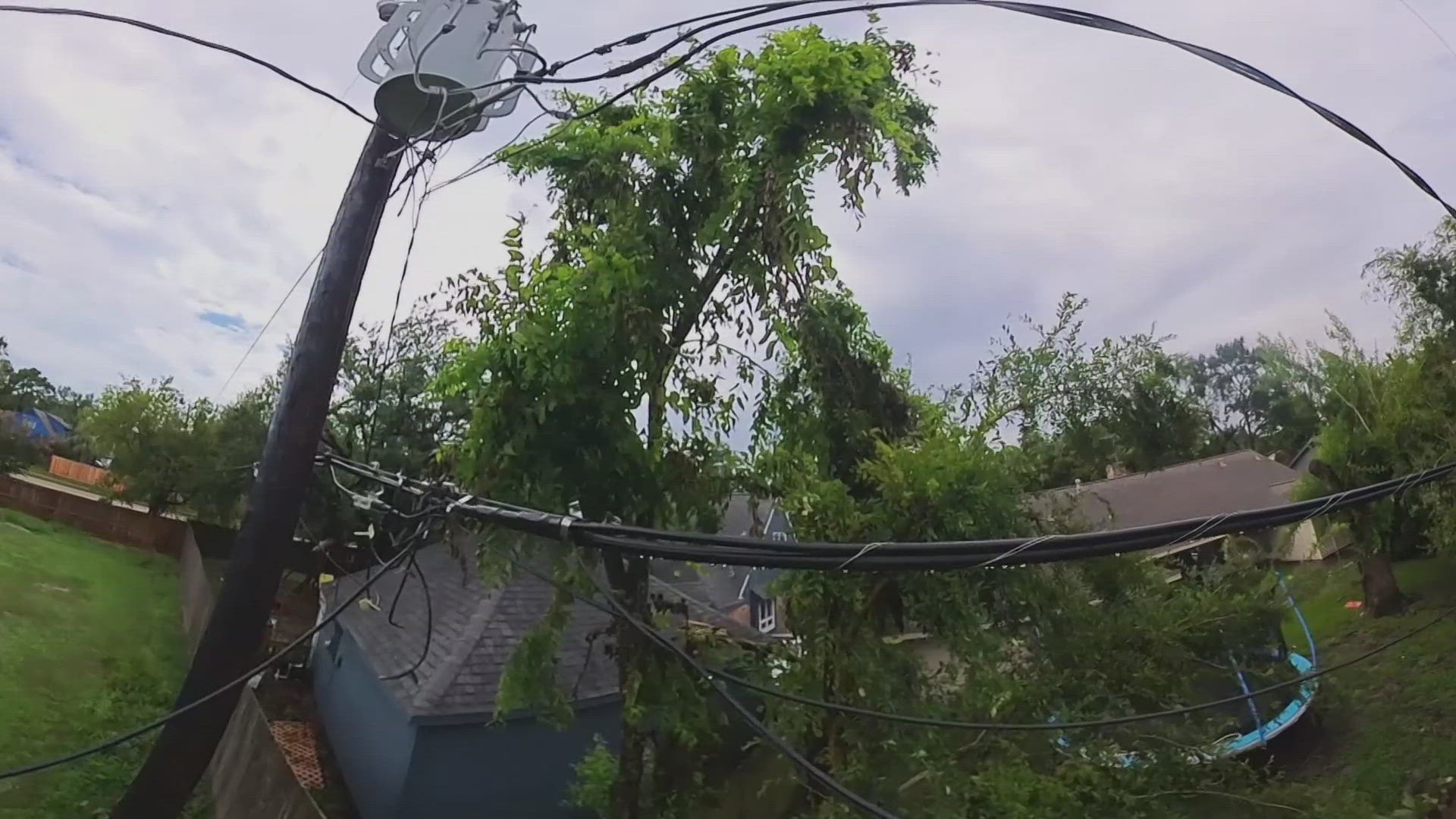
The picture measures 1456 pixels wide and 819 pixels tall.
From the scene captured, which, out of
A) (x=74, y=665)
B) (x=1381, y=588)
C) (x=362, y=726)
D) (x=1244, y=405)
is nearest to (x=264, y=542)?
(x=362, y=726)

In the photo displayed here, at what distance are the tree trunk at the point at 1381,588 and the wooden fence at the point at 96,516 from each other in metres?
22.5

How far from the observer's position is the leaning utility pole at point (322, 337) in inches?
138

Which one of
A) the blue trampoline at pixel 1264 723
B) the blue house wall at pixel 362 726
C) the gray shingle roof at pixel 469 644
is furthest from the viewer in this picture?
the blue house wall at pixel 362 726

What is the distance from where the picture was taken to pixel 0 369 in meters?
22.7

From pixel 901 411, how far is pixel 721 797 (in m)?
3.36

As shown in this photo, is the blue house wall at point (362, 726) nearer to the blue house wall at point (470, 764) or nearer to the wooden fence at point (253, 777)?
the blue house wall at point (470, 764)

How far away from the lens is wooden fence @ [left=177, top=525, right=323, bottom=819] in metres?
5.69

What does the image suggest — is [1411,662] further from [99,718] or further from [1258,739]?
[99,718]

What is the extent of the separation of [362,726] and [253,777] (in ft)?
13.1

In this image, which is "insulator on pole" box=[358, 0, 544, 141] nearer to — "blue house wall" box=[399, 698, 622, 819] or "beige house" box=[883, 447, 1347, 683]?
"blue house wall" box=[399, 698, 622, 819]

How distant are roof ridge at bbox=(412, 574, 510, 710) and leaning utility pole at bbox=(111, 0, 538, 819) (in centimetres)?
397

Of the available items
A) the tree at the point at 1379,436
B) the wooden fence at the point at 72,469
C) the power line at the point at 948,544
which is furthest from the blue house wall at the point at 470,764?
the wooden fence at the point at 72,469

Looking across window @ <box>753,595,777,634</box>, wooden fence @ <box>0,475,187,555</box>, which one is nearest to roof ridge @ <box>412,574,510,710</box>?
window @ <box>753,595,777,634</box>

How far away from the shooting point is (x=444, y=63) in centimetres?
365
